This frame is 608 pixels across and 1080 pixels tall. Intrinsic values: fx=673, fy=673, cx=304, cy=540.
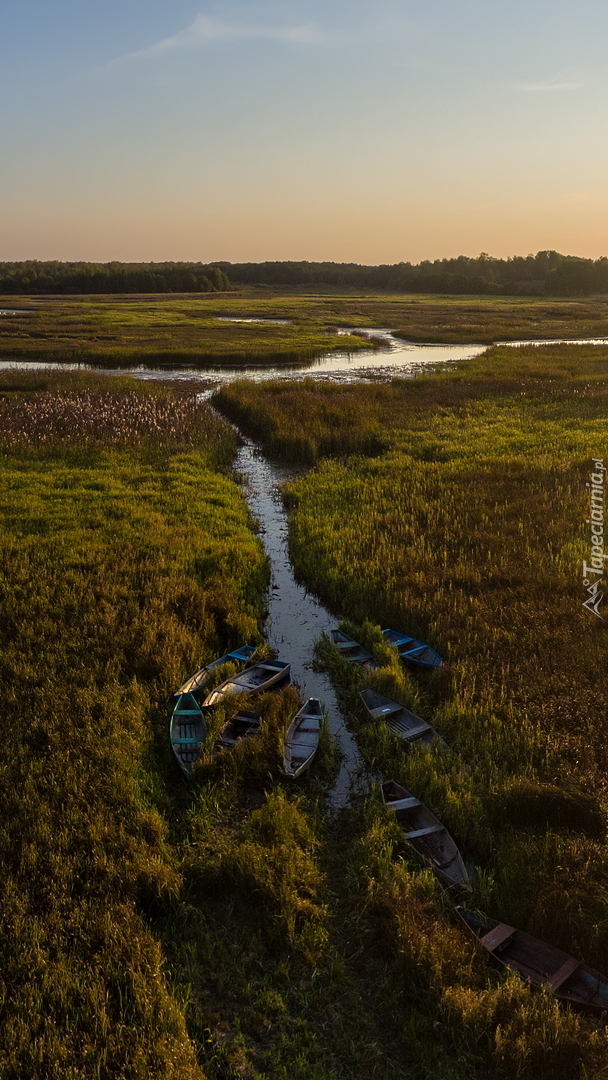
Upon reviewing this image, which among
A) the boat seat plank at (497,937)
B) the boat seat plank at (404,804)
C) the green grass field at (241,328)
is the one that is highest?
the green grass field at (241,328)

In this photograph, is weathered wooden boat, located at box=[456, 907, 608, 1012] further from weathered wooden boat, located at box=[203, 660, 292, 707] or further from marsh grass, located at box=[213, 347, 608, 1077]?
weathered wooden boat, located at box=[203, 660, 292, 707]

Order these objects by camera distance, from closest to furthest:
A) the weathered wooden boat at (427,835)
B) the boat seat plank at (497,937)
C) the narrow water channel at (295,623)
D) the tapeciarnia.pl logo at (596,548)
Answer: the boat seat plank at (497,937)
the weathered wooden boat at (427,835)
the narrow water channel at (295,623)
the tapeciarnia.pl logo at (596,548)

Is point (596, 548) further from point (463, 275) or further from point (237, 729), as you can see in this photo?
point (463, 275)

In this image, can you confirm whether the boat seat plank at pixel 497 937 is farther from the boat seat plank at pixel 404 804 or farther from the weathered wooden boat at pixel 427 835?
the boat seat plank at pixel 404 804

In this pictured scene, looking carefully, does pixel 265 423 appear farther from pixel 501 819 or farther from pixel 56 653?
pixel 501 819

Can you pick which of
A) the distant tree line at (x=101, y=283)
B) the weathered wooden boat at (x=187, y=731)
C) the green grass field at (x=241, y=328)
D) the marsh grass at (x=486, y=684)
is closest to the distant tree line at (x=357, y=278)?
the distant tree line at (x=101, y=283)

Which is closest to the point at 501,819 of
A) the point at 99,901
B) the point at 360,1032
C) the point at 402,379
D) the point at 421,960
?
the point at 421,960
